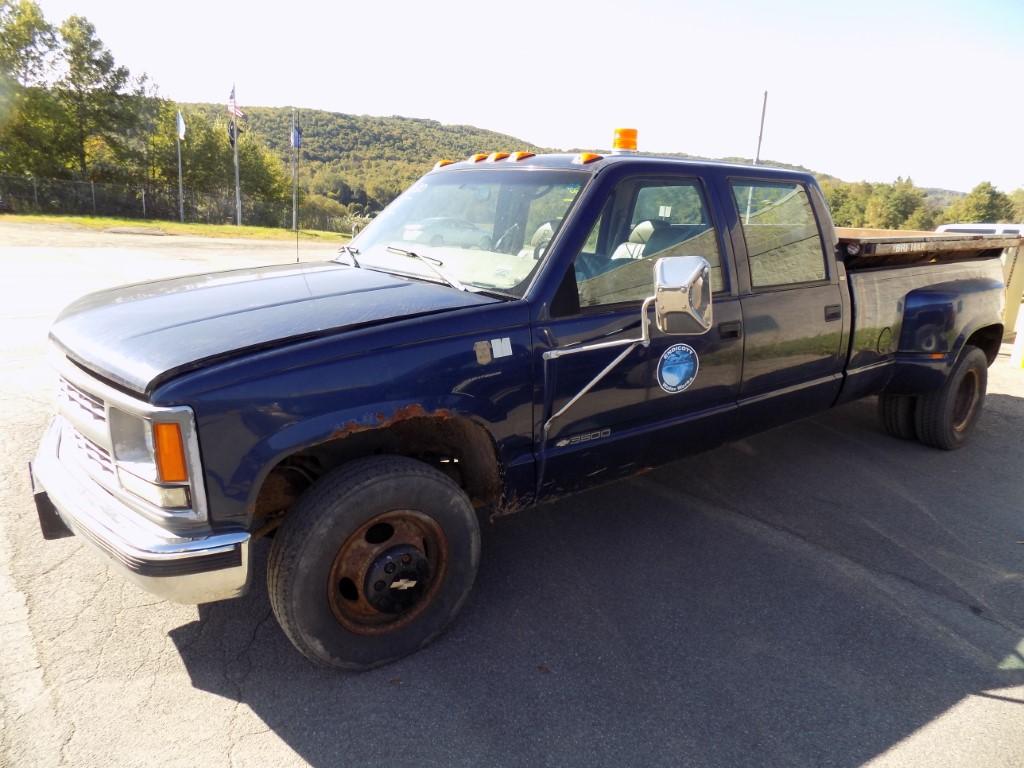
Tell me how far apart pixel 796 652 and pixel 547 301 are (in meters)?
1.74

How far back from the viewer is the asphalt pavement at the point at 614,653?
230 centimetres

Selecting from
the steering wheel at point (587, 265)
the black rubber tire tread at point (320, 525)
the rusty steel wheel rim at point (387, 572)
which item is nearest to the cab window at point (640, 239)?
the steering wheel at point (587, 265)

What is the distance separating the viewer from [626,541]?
12.1 feet

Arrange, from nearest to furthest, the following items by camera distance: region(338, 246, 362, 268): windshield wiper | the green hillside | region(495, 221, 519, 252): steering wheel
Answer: region(495, 221, 519, 252): steering wheel
region(338, 246, 362, 268): windshield wiper
the green hillside

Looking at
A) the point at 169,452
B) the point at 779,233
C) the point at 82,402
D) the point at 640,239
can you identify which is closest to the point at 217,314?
the point at 82,402

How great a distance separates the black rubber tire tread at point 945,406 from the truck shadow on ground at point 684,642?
82cm

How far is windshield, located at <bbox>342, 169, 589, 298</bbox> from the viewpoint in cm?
305

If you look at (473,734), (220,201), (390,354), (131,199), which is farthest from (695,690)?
(220,201)

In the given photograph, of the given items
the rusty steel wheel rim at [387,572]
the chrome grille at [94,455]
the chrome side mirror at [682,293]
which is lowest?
the rusty steel wheel rim at [387,572]

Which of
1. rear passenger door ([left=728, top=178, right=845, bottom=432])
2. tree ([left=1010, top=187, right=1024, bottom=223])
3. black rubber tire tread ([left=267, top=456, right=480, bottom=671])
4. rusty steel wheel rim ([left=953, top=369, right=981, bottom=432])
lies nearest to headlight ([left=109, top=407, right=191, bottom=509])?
black rubber tire tread ([left=267, top=456, right=480, bottom=671])

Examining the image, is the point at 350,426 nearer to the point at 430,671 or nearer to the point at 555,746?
the point at 430,671

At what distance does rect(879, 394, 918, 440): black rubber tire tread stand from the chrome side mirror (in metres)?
3.34

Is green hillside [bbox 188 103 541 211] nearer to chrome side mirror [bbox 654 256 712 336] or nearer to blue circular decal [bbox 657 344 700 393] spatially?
blue circular decal [bbox 657 344 700 393]

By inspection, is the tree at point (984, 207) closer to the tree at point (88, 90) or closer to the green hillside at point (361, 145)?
the green hillside at point (361, 145)
